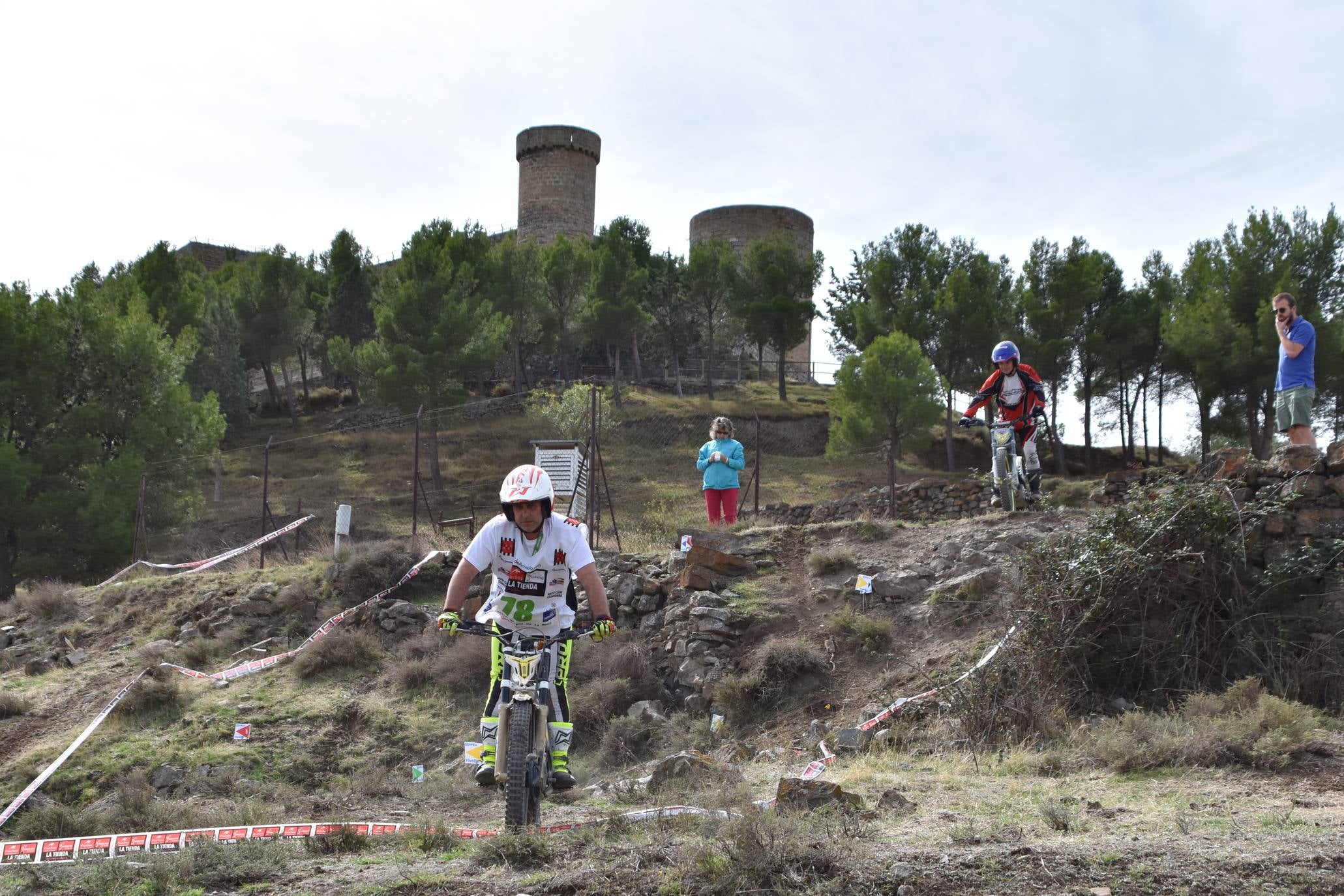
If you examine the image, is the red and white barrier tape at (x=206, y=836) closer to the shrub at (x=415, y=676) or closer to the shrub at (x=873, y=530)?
the shrub at (x=415, y=676)

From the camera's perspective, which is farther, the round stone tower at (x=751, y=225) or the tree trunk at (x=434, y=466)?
the round stone tower at (x=751, y=225)

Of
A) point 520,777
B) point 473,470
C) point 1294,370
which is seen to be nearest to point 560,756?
point 520,777

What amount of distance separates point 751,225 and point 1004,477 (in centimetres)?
4843

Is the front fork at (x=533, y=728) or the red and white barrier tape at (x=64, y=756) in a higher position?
→ the front fork at (x=533, y=728)

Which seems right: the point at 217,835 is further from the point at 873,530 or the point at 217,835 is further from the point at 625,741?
the point at 873,530

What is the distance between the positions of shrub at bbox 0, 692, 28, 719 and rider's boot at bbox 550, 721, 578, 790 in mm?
7954

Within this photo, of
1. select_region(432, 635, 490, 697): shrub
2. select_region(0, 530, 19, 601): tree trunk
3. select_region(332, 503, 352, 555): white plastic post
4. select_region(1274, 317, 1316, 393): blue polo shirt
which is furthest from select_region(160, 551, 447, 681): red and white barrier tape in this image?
select_region(0, 530, 19, 601): tree trunk

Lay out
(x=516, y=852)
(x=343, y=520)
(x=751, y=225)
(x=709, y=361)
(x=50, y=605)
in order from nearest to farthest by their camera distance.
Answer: (x=516, y=852), (x=343, y=520), (x=50, y=605), (x=709, y=361), (x=751, y=225)

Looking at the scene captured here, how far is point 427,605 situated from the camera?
12578 millimetres

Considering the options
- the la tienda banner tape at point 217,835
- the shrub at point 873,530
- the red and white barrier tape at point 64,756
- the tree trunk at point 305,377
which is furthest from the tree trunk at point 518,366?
the la tienda banner tape at point 217,835

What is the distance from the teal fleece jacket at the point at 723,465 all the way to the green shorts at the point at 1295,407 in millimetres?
5358

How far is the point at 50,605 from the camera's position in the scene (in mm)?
15836

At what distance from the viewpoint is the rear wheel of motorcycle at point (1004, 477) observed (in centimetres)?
1111

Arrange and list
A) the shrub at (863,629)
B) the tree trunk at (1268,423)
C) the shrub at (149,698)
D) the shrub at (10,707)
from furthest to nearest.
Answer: the tree trunk at (1268,423), the shrub at (10,707), the shrub at (149,698), the shrub at (863,629)
